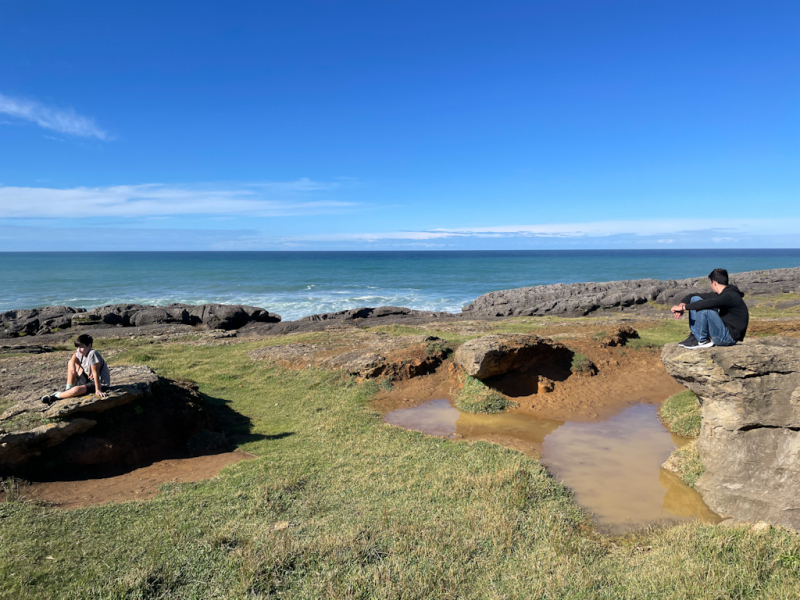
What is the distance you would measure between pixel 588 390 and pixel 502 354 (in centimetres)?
352

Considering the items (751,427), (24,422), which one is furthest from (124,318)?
(751,427)

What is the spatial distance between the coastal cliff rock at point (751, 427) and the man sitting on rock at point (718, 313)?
0.23 m

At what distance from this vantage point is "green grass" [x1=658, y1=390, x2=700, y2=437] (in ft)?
39.3

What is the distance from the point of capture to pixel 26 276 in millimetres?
85938

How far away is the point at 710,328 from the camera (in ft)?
29.0

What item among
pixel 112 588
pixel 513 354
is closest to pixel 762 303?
pixel 513 354

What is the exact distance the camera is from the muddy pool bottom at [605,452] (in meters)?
8.33

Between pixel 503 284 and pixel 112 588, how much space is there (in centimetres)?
8078

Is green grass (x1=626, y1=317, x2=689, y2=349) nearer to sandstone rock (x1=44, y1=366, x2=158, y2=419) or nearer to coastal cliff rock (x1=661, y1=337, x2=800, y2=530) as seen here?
coastal cliff rock (x1=661, y1=337, x2=800, y2=530)

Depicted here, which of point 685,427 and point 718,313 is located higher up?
point 718,313

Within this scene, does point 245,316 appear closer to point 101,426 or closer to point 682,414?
point 101,426

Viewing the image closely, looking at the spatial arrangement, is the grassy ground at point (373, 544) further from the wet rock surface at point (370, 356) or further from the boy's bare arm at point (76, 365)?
the wet rock surface at point (370, 356)

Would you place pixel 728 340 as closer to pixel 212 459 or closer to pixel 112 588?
pixel 112 588

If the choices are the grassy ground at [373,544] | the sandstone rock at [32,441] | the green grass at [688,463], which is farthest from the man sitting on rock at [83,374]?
the green grass at [688,463]
